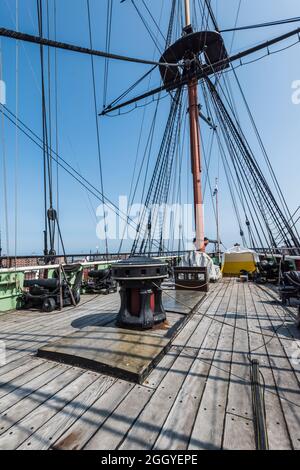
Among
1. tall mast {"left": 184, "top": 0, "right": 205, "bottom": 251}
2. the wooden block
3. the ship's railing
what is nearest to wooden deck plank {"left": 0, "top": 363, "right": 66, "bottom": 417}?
the wooden block

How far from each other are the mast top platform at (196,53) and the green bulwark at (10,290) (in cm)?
1038

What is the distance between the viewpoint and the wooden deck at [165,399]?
1.35 m

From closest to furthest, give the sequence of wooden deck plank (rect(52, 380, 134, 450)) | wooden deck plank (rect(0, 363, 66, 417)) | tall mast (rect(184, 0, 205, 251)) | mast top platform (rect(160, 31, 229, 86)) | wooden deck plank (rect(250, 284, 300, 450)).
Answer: wooden deck plank (rect(52, 380, 134, 450)) → wooden deck plank (rect(250, 284, 300, 450)) → wooden deck plank (rect(0, 363, 66, 417)) → tall mast (rect(184, 0, 205, 251)) → mast top platform (rect(160, 31, 229, 86))

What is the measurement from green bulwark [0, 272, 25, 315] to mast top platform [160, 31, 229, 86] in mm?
10380

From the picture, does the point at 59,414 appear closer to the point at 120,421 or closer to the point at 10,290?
the point at 120,421

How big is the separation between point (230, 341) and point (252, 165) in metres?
10.2

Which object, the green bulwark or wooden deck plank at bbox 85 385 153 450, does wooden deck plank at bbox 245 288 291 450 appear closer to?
wooden deck plank at bbox 85 385 153 450

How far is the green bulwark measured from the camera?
4729mm

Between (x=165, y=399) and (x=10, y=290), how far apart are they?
4374mm

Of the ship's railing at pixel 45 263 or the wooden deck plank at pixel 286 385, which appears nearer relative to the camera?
the wooden deck plank at pixel 286 385

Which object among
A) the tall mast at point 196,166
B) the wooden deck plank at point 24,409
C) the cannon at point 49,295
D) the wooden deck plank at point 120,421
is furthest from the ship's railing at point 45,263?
the wooden deck plank at point 120,421

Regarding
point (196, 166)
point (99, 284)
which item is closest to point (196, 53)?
point (196, 166)

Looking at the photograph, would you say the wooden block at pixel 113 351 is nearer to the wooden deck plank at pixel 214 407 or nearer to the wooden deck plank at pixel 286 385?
the wooden deck plank at pixel 214 407

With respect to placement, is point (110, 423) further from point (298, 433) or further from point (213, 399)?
point (298, 433)
